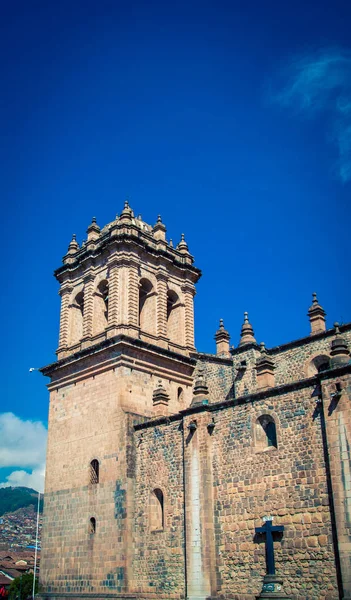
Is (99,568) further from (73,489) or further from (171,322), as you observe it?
(171,322)

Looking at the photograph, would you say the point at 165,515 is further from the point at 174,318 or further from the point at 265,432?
the point at 174,318

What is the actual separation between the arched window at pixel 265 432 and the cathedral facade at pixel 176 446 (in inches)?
1.9

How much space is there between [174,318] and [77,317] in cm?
463

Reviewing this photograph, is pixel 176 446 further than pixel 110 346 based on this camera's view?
No

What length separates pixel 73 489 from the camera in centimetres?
2502

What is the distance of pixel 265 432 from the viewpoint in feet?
64.7

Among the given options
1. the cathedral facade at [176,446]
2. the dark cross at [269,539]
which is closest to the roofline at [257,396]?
the cathedral facade at [176,446]

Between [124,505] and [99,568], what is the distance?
2534mm

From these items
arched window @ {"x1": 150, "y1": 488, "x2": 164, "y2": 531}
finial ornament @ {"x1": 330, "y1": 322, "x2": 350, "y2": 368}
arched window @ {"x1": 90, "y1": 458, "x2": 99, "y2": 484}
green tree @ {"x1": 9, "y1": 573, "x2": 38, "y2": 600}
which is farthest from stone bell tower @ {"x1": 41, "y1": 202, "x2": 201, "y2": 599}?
green tree @ {"x1": 9, "y1": 573, "x2": 38, "y2": 600}

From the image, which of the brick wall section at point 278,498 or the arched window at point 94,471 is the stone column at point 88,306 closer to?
the arched window at point 94,471

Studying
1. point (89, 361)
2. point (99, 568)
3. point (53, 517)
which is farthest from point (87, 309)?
point (99, 568)

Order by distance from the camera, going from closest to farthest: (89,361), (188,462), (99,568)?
(188,462), (99,568), (89,361)

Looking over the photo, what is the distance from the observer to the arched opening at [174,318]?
2900cm

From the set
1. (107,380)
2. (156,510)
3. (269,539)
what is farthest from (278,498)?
(107,380)
